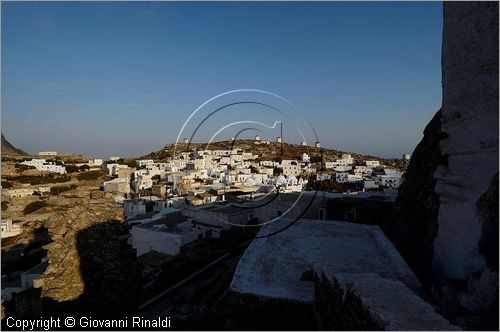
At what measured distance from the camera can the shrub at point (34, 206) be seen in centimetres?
3488

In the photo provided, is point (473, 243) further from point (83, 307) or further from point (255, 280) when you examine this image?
point (83, 307)

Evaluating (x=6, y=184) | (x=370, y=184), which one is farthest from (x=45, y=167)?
(x=370, y=184)

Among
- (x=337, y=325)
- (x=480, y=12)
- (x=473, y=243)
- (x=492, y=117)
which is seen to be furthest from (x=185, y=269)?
(x=480, y=12)

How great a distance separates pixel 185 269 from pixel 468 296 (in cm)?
694

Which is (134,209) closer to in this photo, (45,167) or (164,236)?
(164,236)

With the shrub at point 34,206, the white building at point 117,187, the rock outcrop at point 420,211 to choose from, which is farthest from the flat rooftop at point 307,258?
the white building at point 117,187

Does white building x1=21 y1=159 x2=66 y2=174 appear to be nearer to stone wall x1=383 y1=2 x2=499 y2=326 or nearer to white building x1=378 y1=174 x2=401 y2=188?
white building x1=378 y1=174 x2=401 y2=188

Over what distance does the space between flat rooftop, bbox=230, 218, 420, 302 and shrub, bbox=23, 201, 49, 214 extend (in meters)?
34.0

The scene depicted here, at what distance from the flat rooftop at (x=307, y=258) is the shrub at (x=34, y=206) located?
34020 millimetres

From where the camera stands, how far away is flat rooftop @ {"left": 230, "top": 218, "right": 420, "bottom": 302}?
5.54 m

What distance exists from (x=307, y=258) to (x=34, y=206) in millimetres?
37088

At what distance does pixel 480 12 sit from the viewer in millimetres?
4664

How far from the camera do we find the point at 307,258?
699cm

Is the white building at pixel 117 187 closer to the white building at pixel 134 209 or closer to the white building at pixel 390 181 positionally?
the white building at pixel 134 209
